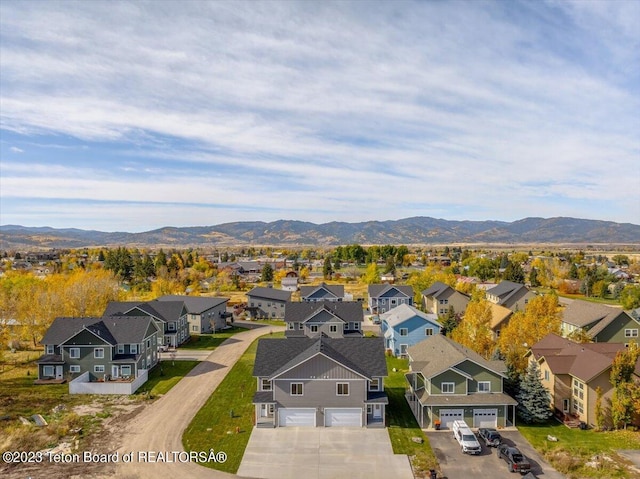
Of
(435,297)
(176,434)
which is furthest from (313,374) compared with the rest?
(435,297)

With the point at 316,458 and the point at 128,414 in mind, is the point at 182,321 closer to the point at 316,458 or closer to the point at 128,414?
the point at 128,414

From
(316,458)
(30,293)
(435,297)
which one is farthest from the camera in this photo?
(435,297)

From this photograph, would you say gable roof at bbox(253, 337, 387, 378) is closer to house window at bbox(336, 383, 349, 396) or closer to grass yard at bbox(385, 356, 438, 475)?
house window at bbox(336, 383, 349, 396)

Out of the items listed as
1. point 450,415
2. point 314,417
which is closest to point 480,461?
point 450,415

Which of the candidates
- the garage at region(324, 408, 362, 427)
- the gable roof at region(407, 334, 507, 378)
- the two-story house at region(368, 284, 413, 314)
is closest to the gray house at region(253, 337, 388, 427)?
the garage at region(324, 408, 362, 427)

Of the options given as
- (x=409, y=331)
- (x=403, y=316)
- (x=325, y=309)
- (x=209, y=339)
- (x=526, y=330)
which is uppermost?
(x=526, y=330)

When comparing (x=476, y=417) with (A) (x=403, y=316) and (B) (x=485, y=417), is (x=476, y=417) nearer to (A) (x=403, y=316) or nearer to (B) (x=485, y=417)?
(B) (x=485, y=417)
